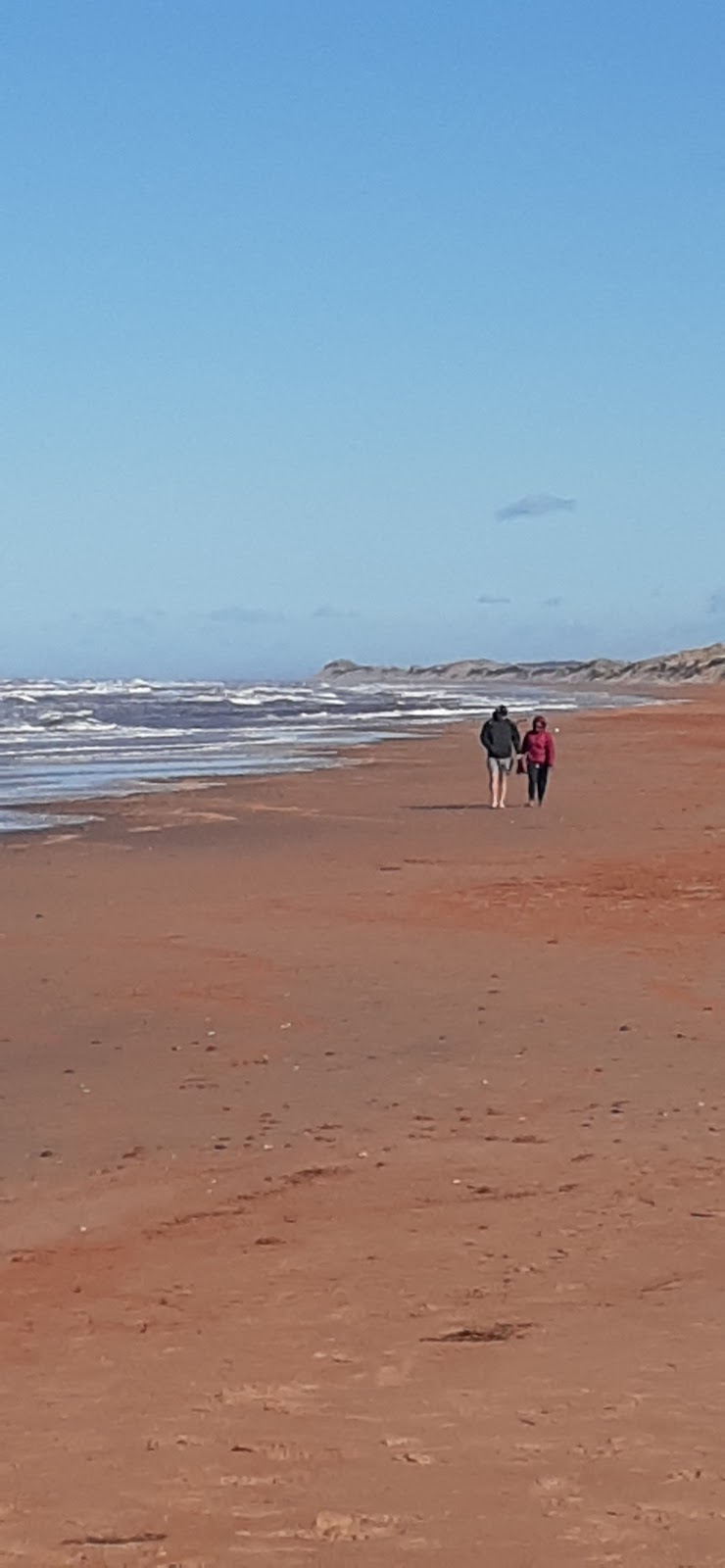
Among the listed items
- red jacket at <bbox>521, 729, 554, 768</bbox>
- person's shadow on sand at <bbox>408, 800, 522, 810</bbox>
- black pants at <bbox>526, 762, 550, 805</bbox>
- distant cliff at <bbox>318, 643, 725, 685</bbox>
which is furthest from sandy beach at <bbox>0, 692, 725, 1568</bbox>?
distant cliff at <bbox>318, 643, 725, 685</bbox>

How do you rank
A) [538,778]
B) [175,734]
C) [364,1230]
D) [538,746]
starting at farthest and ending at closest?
[175,734] < [538,778] < [538,746] < [364,1230]

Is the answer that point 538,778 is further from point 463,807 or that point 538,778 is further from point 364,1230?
point 364,1230

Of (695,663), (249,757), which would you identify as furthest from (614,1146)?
(695,663)

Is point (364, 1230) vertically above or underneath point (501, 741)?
underneath

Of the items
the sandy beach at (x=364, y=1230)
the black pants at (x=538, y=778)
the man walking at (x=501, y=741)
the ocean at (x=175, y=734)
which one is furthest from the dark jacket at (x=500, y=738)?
the sandy beach at (x=364, y=1230)

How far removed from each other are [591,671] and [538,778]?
424 feet

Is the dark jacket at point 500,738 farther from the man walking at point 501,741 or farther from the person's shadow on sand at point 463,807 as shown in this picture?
the person's shadow on sand at point 463,807

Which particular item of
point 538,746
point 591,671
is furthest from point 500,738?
point 591,671

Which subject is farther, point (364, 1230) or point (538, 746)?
point (538, 746)

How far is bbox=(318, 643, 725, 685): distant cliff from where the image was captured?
441ft

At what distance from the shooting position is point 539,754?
1016 inches

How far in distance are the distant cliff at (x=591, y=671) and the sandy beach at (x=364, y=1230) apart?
115211mm

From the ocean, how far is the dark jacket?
6343 mm

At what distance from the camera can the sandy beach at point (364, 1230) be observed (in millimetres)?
4848
